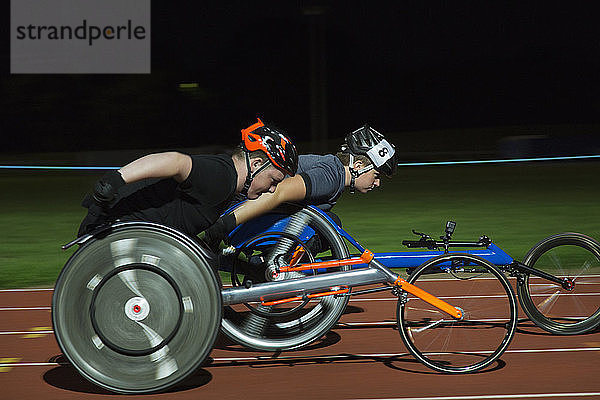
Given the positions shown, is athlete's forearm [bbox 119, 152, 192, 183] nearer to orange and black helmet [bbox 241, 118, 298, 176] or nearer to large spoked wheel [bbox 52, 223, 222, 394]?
large spoked wheel [bbox 52, 223, 222, 394]

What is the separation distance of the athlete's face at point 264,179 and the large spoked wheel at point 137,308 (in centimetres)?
54

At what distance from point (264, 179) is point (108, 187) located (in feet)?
3.08

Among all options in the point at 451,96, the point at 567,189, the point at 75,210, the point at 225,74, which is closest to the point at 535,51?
the point at 451,96

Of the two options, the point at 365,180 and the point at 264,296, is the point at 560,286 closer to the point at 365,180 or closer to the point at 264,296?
the point at 365,180

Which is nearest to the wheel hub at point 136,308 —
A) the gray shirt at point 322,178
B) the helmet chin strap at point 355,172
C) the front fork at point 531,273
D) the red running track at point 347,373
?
A: the red running track at point 347,373

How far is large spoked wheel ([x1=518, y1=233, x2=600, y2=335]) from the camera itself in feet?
20.2

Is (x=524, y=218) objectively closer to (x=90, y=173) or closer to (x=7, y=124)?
(x=90, y=173)

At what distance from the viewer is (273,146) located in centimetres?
507

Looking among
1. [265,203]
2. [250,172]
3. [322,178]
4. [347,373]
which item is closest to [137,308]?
[250,172]

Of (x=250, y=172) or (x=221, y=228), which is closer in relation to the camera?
(x=250, y=172)

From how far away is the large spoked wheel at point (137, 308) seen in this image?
4715 mm

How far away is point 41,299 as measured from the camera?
781cm

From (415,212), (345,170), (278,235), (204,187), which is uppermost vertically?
(345,170)

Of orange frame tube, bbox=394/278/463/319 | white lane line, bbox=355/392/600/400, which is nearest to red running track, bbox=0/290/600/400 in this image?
white lane line, bbox=355/392/600/400
